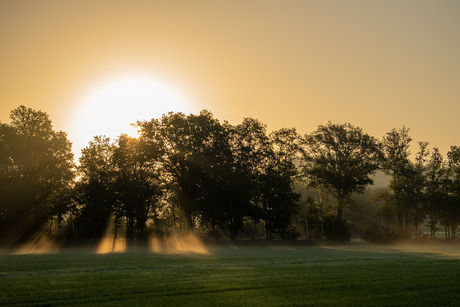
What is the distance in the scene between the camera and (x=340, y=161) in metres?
69.1

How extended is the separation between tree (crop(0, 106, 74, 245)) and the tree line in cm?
14

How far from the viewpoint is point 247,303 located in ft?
32.1

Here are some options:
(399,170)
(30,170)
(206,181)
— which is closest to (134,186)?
(206,181)

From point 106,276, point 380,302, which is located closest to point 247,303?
point 380,302

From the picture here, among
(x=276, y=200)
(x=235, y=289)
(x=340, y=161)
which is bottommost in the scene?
(x=235, y=289)

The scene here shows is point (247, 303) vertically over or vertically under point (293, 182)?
under

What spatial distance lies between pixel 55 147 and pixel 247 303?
5615cm

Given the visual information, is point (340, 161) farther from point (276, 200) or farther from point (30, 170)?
point (30, 170)

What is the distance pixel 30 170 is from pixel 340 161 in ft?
158

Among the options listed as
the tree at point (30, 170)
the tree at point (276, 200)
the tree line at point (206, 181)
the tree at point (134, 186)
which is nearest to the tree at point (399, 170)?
the tree line at point (206, 181)

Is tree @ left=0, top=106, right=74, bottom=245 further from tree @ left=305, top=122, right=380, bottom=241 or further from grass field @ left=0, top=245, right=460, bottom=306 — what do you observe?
grass field @ left=0, top=245, right=460, bottom=306

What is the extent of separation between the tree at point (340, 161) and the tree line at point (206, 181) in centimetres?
17

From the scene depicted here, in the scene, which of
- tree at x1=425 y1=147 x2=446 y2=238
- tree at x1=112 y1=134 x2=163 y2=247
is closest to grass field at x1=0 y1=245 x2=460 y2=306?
tree at x1=112 y1=134 x2=163 y2=247

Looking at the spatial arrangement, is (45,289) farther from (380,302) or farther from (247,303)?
(380,302)
